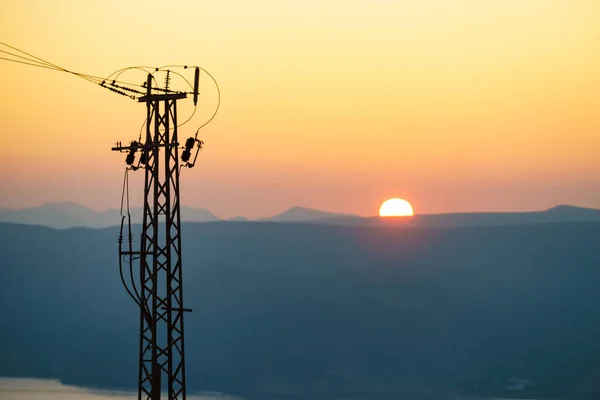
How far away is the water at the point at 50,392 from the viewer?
13725 centimetres

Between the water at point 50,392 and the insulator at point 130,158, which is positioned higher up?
the insulator at point 130,158

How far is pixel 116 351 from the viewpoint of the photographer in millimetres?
177500

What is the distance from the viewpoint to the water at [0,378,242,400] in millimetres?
137250

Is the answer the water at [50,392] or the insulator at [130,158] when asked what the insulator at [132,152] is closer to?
the insulator at [130,158]

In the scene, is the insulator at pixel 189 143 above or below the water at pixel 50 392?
above

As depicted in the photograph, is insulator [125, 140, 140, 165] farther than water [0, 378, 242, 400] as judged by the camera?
No

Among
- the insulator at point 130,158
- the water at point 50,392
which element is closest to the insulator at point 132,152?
the insulator at point 130,158

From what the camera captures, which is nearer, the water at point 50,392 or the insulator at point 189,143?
the insulator at point 189,143

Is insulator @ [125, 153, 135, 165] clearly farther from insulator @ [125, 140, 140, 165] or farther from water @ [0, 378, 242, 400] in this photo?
water @ [0, 378, 242, 400]

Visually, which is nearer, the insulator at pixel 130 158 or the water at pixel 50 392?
the insulator at pixel 130 158

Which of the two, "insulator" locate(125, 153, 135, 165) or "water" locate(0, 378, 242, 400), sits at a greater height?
"insulator" locate(125, 153, 135, 165)

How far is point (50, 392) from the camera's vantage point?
474 feet

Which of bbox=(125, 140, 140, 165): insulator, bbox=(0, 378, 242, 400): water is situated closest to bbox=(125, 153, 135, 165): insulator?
bbox=(125, 140, 140, 165): insulator

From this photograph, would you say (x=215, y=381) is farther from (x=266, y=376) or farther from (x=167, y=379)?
(x=167, y=379)
